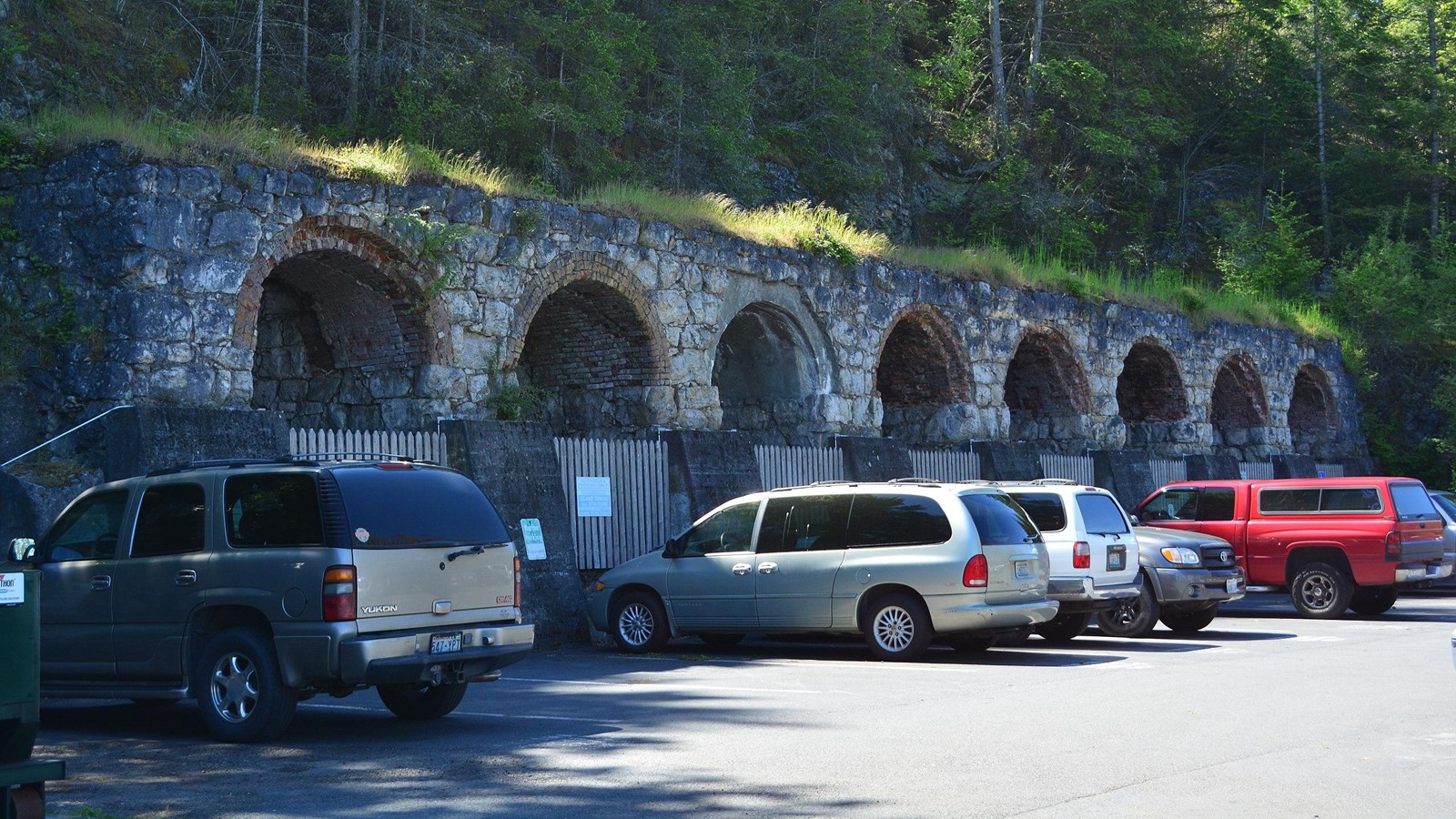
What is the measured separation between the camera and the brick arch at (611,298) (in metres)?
17.1

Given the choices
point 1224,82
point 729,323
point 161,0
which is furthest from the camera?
point 1224,82

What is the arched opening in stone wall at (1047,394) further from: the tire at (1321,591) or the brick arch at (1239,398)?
the tire at (1321,591)

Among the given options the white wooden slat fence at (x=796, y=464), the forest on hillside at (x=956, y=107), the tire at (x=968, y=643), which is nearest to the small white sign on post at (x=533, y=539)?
the white wooden slat fence at (x=796, y=464)

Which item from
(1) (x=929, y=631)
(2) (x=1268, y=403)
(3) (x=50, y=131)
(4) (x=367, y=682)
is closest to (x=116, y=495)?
(4) (x=367, y=682)

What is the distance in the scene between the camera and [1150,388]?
98.0 feet

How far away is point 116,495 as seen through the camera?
1005 centimetres

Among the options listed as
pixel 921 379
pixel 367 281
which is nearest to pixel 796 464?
pixel 921 379

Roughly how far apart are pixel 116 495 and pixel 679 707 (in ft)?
13.8

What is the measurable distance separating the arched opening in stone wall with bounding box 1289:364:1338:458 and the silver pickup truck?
28.4 meters

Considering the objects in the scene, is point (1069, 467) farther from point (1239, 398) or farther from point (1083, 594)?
point (1083, 594)

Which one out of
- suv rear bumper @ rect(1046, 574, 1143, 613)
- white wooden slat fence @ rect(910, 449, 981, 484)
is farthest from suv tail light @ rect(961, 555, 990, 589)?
white wooden slat fence @ rect(910, 449, 981, 484)

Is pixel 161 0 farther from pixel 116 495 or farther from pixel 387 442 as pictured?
pixel 116 495

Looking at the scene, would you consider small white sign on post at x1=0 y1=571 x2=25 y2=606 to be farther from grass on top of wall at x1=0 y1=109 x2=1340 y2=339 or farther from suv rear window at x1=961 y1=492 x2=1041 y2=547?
suv rear window at x1=961 y1=492 x2=1041 y2=547

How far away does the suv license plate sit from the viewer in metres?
9.21
